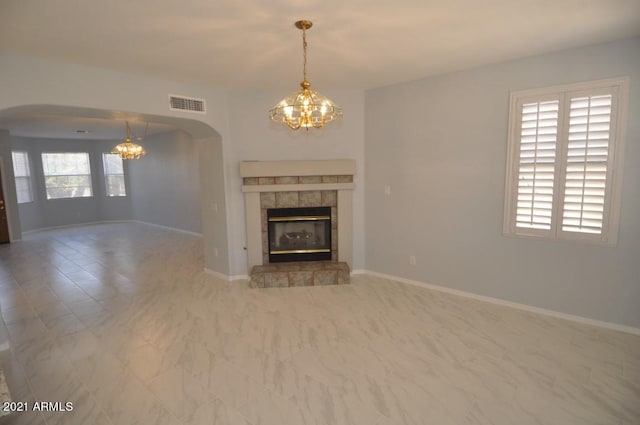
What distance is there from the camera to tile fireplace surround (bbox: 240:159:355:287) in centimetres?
470

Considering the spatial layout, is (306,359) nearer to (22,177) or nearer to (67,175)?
(22,177)

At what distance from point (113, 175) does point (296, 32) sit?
1033 cm

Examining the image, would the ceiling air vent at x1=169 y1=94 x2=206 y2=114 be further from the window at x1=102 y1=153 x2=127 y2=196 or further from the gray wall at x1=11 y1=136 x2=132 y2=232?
the window at x1=102 y1=153 x2=127 y2=196

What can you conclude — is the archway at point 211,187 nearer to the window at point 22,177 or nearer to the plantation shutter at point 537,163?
the plantation shutter at point 537,163

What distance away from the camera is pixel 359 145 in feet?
16.2

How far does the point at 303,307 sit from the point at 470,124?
9.80 feet

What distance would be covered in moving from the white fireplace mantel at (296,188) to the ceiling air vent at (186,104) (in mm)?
906

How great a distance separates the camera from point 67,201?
1002 centimetres

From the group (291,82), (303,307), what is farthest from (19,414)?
(291,82)

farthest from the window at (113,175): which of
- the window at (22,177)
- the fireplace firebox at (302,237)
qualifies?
the fireplace firebox at (302,237)

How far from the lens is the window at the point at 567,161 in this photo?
124 inches

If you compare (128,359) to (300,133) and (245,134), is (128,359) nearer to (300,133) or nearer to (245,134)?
(245,134)

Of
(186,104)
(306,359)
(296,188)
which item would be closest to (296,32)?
(186,104)

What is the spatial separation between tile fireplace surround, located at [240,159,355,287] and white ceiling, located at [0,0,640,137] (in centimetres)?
137
